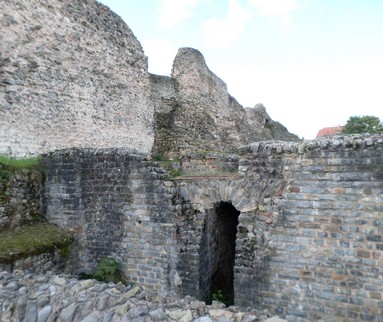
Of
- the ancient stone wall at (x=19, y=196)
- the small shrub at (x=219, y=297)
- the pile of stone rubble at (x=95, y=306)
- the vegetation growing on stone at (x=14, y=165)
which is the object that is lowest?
the small shrub at (x=219, y=297)

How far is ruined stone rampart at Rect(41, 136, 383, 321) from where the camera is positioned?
5363mm

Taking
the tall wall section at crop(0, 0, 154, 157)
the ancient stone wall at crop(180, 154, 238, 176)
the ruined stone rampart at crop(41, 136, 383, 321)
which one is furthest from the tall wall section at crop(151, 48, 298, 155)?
the ruined stone rampart at crop(41, 136, 383, 321)

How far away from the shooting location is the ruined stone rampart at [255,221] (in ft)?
17.6

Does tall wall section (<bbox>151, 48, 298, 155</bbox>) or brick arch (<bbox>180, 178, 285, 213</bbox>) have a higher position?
tall wall section (<bbox>151, 48, 298, 155</bbox>)

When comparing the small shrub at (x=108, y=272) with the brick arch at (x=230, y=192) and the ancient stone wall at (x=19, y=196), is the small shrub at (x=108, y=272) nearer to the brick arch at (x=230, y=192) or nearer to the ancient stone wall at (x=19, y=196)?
the ancient stone wall at (x=19, y=196)

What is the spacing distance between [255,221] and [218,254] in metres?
2.13

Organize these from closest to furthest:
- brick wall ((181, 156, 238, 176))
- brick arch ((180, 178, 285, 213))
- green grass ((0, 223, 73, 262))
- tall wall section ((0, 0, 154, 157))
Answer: green grass ((0, 223, 73, 262))
brick arch ((180, 178, 285, 213))
tall wall section ((0, 0, 154, 157))
brick wall ((181, 156, 238, 176))

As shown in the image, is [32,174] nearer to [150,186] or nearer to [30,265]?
[30,265]

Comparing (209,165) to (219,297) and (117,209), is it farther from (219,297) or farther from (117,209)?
(219,297)

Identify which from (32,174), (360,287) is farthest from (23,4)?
(360,287)

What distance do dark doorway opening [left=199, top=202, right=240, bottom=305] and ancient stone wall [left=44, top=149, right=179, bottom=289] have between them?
0.68 meters

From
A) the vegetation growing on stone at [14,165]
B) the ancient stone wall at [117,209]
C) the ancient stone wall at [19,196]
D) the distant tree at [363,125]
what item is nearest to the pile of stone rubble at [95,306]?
the ancient stone wall at [19,196]

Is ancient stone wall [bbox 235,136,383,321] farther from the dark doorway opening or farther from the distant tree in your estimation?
the distant tree

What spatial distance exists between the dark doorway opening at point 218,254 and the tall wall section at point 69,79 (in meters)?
4.87
